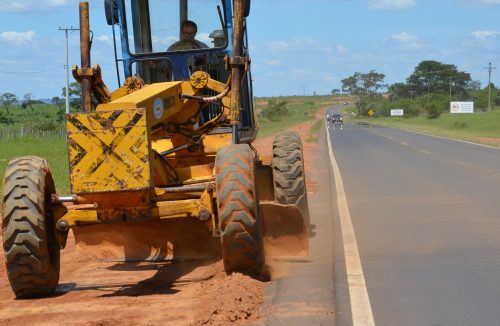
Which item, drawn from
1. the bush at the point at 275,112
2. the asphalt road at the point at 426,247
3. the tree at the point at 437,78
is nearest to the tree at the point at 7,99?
the bush at the point at 275,112

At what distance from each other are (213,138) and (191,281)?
7.65 ft

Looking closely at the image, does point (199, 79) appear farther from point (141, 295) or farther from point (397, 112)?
point (397, 112)

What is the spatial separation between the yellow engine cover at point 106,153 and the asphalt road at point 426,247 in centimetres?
206

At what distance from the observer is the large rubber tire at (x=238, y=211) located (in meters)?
7.21

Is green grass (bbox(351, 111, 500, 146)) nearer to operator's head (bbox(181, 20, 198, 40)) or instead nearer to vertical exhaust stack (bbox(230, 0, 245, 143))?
operator's head (bbox(181, 20, 198, 40))

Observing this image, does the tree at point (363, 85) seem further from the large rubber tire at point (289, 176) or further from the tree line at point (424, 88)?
the large rubber tire at point (289, 176)

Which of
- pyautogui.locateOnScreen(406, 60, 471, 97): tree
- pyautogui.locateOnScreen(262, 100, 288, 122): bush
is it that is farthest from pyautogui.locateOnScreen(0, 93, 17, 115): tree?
pyautogui.locateOnScreen(406, 60, 471, 97): tree

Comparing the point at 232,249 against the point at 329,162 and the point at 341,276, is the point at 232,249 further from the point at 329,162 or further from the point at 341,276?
the point at 329,162

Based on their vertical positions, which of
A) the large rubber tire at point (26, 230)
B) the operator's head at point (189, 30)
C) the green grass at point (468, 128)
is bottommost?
the green grass at point (468, 128)

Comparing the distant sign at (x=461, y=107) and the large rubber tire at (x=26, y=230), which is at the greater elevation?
the large rubber tire at (x=26, y=230)

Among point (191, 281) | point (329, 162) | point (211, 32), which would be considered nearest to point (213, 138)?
point (211, 32)

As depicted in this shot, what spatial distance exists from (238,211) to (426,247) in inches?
127

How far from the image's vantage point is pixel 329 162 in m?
26.4

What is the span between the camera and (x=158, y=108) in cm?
796
